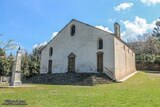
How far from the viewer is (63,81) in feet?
104

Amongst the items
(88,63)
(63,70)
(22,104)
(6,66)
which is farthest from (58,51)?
(22,104)

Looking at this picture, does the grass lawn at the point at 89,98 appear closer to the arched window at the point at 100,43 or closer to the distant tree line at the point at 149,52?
the arched window at the point at 100,43

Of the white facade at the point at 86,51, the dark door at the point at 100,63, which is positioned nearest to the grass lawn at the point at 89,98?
the white facade at the point at 86,51

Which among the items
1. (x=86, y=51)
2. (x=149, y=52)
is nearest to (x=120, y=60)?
(x=86, y=51)

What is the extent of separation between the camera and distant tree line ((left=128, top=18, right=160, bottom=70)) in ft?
183

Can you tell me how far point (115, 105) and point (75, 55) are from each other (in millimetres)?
25284

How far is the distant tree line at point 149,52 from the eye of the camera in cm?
5564

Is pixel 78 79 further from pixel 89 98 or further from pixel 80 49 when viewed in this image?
pixel 89 98

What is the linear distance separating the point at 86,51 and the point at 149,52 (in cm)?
3848

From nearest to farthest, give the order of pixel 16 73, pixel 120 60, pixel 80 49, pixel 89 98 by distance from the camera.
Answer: pixel 89 98 < pixel 16 73 < pixel 120 60 < pixel 80 49

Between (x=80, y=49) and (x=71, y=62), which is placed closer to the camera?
(x=80, y=49)

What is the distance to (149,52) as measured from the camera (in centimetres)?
6794

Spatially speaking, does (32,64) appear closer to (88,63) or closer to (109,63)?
(88,63)

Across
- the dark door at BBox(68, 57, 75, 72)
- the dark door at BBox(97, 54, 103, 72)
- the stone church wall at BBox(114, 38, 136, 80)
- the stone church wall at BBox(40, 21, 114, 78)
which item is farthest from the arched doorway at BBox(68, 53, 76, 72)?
the stone church wall at BBox(114, 38, 136, 80)
